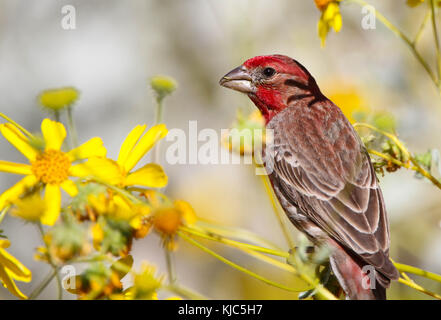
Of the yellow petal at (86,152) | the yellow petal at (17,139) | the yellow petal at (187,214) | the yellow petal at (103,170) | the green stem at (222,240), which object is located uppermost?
the yellow petal at (17,139)

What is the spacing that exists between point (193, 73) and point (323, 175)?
2964 millimetres

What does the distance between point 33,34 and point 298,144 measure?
337cm

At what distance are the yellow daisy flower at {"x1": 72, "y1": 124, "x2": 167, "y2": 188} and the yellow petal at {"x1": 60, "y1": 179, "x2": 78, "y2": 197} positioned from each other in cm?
4

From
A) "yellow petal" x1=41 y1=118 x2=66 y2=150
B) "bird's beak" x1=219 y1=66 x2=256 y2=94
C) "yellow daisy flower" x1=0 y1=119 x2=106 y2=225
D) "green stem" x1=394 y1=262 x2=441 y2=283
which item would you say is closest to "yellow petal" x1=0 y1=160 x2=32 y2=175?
"yellow daisy flower" x1=0 y1=119 x2=106 y2=225

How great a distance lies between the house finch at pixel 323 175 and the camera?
2.93m

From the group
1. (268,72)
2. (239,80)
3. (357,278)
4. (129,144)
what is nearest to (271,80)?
(268,72)

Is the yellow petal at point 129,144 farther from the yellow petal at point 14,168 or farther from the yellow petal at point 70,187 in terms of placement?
the yellow petal at point 14,168

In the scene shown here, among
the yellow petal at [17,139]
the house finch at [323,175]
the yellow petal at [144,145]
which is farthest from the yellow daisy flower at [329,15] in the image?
the yellow petal at [17,139]

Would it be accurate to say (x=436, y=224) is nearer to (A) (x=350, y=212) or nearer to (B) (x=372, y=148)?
(A) (x=350, y=212)

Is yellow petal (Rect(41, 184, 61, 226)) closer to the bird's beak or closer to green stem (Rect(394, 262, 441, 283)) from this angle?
green stem (Rect(394, 262, 441, 283))

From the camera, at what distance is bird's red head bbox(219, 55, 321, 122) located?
12.7 ft

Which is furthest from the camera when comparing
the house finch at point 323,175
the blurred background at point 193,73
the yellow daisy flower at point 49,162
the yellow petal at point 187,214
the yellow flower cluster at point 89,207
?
the blurred background at point 193,73
